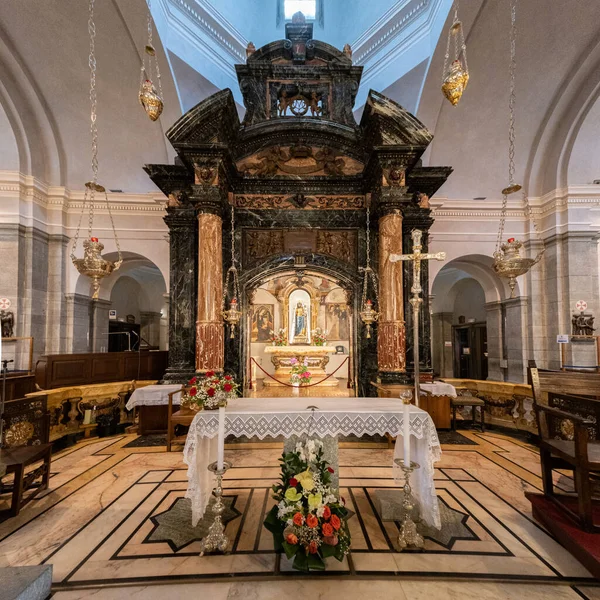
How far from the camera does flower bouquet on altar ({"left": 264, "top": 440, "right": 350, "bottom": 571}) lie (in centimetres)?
284

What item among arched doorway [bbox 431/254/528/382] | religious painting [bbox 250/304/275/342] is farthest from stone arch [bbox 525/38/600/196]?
religious painting [bbox 250/304/275/342]

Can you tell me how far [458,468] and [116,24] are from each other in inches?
458

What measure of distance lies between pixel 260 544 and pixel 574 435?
3.18m

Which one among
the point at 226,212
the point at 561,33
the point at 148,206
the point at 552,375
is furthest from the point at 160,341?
the point at 561,33

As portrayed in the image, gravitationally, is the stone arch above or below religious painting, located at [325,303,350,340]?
above

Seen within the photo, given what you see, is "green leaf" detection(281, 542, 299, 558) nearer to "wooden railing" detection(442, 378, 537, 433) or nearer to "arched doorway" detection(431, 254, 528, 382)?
"wooden railing" detection(442, 378, 537, 433)

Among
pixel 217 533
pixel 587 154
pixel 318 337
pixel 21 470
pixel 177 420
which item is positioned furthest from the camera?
pixel 318 337

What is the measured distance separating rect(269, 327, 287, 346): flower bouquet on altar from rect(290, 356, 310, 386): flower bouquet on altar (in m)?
0.80

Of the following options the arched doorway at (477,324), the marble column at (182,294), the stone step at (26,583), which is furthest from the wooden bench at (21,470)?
the arched doorway at (477,324)

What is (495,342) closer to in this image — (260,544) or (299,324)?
(299,324)

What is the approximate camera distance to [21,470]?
152 inches

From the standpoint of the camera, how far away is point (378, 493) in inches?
169

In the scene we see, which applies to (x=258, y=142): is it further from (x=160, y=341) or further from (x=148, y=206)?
(x=160, y=341)

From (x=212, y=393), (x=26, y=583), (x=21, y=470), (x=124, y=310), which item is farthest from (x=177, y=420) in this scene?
(x=124, y=310)
